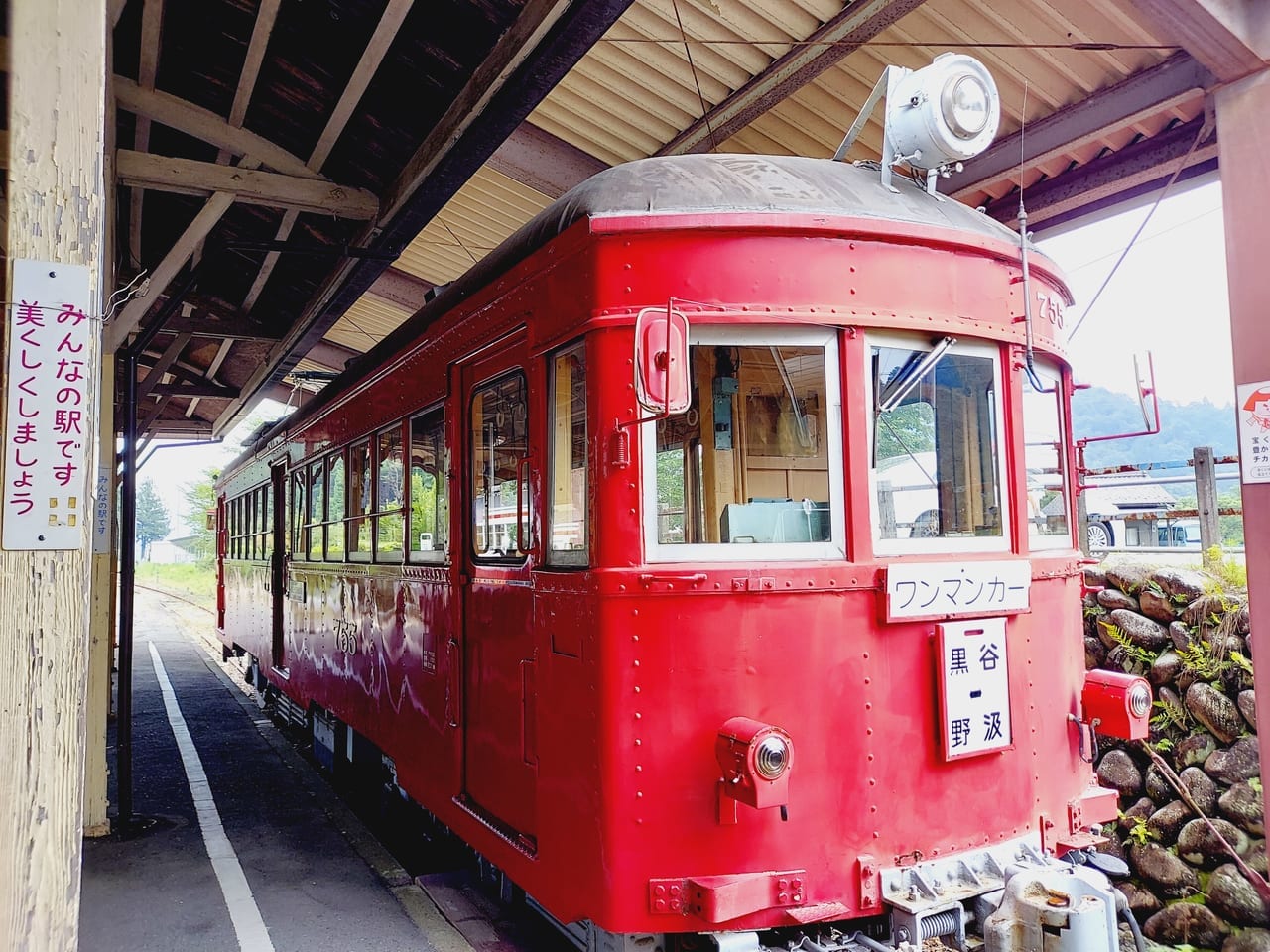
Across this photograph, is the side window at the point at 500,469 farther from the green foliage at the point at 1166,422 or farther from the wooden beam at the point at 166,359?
the green foliage at the point at 1166,422

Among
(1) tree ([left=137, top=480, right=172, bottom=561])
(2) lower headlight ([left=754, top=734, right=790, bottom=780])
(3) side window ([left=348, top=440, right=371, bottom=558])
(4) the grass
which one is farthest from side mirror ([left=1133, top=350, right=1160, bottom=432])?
(1) tree ([left=137, top=480, right=172, bottom=561])

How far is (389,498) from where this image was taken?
536 centimetres

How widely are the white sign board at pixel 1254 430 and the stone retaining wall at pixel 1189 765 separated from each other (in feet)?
5.39

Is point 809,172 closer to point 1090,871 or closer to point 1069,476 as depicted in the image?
point 1069,476

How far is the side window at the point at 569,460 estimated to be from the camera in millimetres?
3326

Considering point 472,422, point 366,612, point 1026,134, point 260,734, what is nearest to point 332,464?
point 366,612

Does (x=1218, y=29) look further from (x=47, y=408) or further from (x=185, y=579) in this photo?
(x=185, y=579)

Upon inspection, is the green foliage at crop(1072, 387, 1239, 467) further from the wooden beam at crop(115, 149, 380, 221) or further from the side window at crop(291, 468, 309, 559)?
the wooden beam at crop(115, 149, 380, 221)

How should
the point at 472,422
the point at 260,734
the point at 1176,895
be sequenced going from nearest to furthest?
the point at 472,422 < the point at 1176,895 < the point at 260,734

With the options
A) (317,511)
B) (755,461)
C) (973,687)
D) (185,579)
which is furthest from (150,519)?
(973,687)

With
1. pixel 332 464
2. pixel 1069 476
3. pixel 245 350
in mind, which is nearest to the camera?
pixel 1069 476

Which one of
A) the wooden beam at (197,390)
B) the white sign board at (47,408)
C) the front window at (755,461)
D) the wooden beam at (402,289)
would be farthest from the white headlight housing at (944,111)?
the wooden beam at (197,390)

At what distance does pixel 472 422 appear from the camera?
423cm

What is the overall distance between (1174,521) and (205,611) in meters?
26.2
